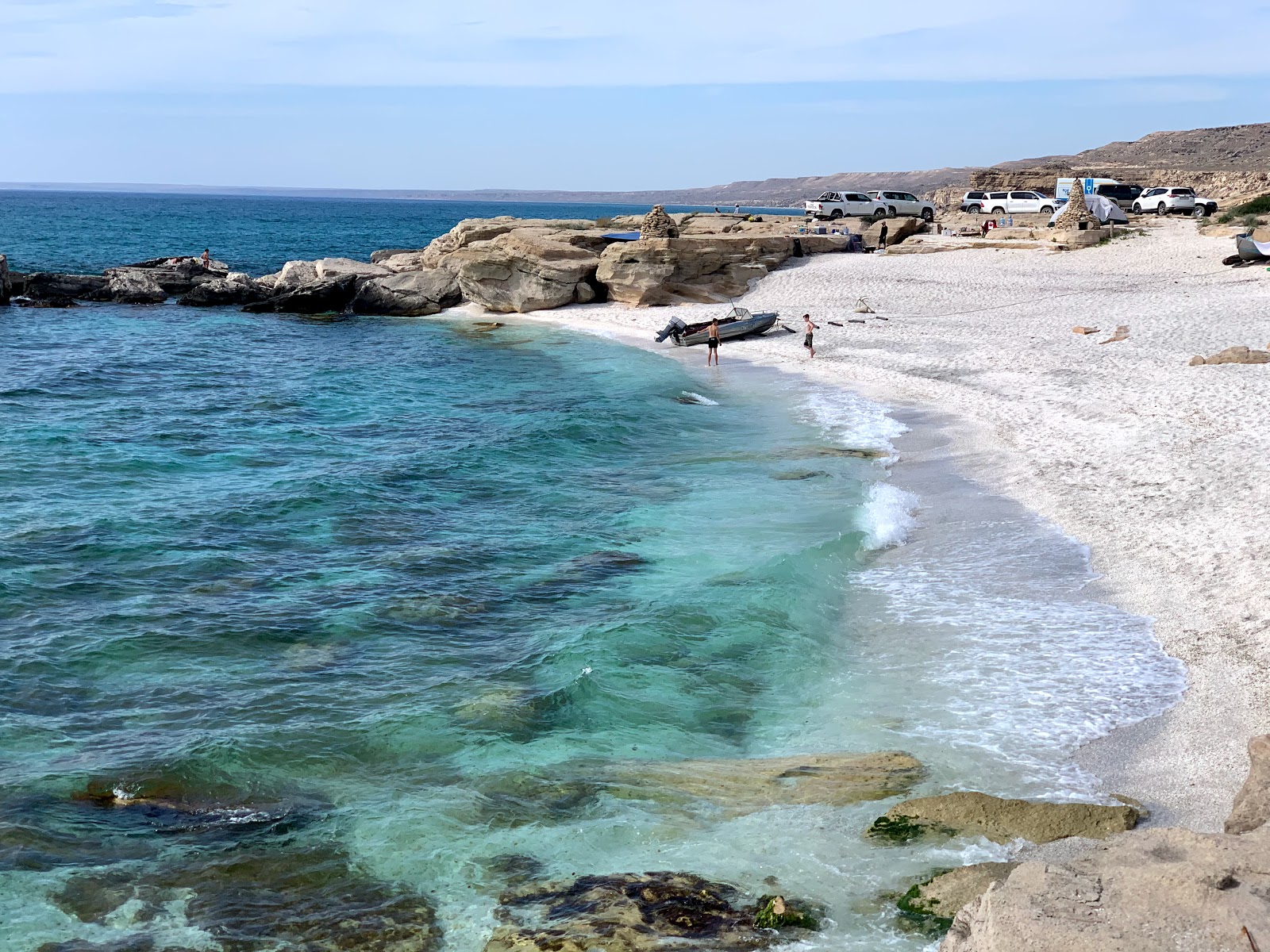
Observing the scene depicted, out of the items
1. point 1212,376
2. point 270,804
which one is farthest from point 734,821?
point 1212,376

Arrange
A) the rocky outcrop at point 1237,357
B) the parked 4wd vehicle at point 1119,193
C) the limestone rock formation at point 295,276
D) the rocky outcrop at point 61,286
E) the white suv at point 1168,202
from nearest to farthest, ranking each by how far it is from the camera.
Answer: the rocky outcrop at point 1237,357
the rocky outcrop at point 61,286
the limestone rock formation at point 295,276
the white suv at point 1168,202
the parked 4wd vehicle at point 1119,193

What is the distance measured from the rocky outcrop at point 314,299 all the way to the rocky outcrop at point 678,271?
10.7 metres

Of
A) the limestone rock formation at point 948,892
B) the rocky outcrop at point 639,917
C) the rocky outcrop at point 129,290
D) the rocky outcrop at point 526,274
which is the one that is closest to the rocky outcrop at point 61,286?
the rocky outcrop at point 129,290

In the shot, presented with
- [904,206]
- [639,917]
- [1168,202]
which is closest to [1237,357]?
[639,917]

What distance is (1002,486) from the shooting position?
15.8 meters

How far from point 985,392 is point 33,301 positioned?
3641cm

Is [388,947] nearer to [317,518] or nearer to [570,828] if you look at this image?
[570,828]

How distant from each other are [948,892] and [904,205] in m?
54.2

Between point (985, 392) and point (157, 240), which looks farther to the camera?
point (157, 240)

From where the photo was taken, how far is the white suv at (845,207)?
176 feet

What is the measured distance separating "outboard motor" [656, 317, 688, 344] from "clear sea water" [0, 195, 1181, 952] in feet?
32.9

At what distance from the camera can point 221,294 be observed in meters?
42.8

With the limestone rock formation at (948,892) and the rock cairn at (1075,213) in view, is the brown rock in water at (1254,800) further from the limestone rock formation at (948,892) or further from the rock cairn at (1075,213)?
the rock cairn at (1075,213)

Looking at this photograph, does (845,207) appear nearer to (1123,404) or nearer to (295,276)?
(295,276)
